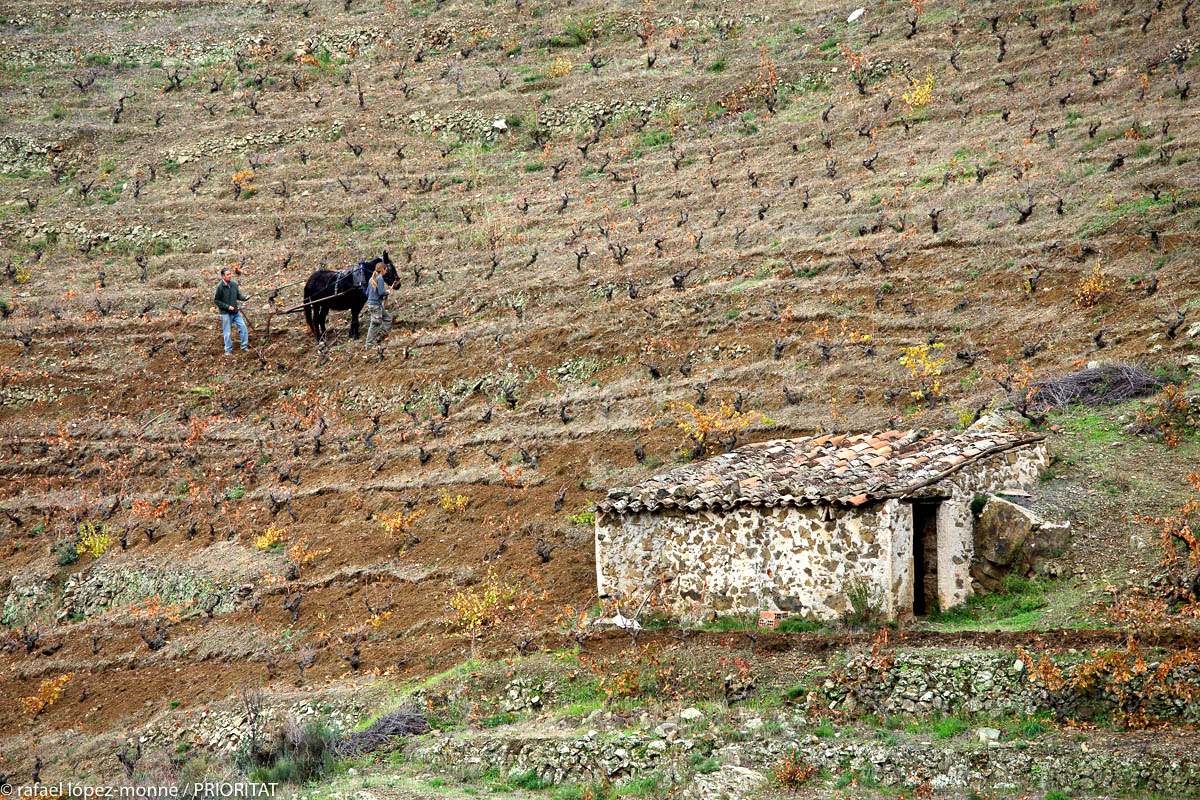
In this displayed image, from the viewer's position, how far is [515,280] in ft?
79.0

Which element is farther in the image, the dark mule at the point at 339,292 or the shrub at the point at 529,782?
the dark mule at the point at 339,292

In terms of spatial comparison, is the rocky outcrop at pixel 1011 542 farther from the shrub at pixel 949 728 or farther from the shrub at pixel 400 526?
the shrub at pixel 400 526

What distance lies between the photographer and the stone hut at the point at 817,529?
500 inches

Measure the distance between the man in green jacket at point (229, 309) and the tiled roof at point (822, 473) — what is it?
39.9ft

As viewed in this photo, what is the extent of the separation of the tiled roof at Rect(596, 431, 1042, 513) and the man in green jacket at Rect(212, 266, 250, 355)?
1215 cm

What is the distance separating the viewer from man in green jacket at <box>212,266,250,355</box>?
22.1 meters

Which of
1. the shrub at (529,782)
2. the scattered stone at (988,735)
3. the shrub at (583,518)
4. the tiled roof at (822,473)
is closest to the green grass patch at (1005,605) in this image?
the tiled roof at (822,473)

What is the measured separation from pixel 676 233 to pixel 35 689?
55.3 feet

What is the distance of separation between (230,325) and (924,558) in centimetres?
1651

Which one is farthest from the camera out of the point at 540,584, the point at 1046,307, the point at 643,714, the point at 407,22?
the point at 407,22

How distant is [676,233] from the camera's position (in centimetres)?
2508

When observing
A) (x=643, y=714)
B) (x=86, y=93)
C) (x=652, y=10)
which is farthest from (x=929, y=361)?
(x=86, y=93)

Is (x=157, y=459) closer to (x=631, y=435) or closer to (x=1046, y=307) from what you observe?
(x=631, y=435)

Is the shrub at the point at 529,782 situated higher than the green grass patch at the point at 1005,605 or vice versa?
the green grass patch at the point at 1005,605
